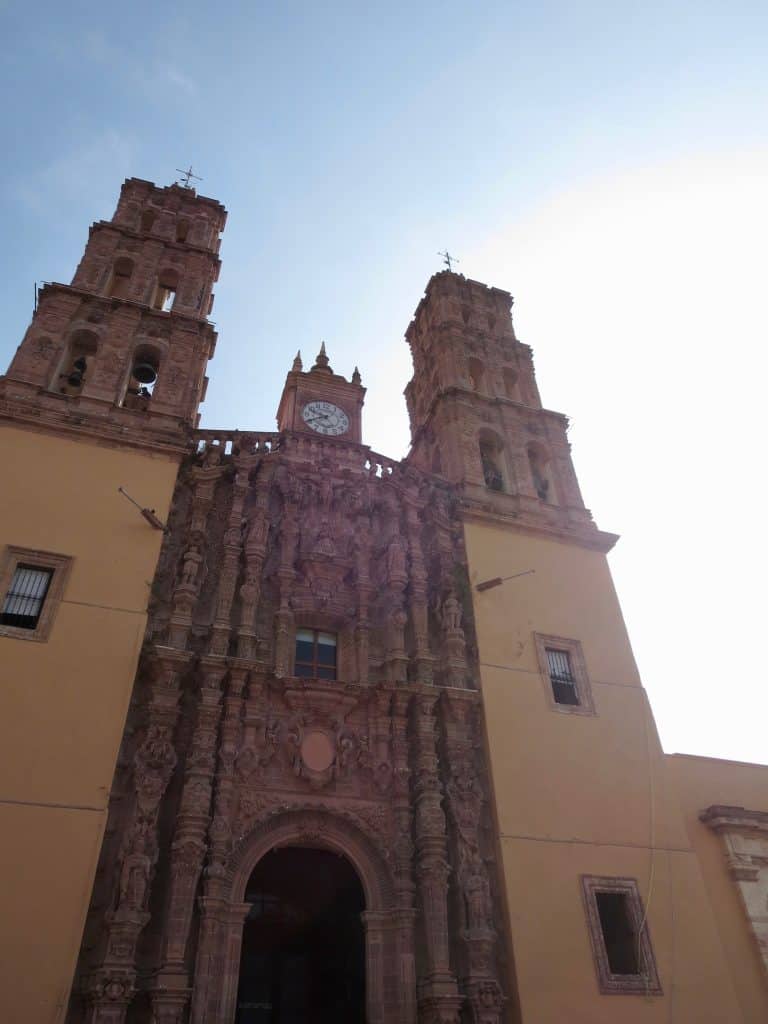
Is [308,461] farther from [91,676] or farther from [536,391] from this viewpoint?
[536,391]

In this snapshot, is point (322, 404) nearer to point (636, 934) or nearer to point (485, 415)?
point (485, 415)

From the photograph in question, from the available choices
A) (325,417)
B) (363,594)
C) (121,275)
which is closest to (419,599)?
(363,594)

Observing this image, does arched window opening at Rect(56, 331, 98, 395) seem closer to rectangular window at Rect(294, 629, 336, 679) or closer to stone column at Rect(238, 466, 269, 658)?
stone column at Rect(238, 466, 269, 658)

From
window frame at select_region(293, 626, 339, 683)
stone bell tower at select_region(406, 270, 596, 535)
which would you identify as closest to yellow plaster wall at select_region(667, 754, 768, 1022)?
stone bell tower at select_region(406, 270, 596, 535)

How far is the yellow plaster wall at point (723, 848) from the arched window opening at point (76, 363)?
15.4 metres

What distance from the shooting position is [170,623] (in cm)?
1381

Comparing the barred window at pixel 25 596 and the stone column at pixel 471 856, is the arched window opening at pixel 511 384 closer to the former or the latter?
the stone column at pixel 471 856

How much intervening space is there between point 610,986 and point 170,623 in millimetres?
9207

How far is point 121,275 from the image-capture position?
22.1 m

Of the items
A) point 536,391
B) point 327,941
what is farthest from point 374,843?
point 536,391

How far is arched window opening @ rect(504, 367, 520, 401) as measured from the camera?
917 inches

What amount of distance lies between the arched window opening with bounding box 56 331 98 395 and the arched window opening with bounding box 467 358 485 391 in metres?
10.5

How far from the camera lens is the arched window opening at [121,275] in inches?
853

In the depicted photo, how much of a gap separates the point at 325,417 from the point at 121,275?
24.6 feet
